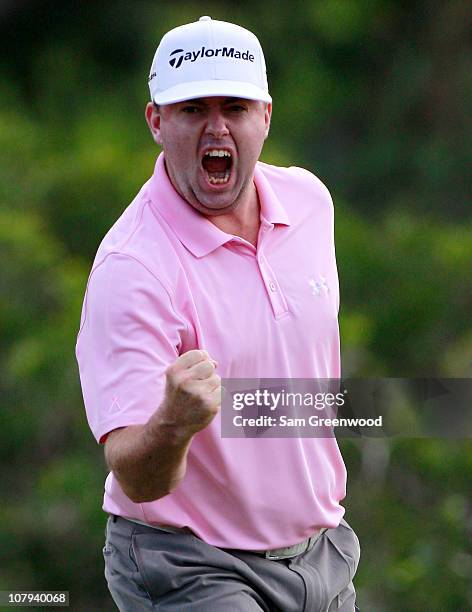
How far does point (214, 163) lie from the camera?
2.94 m

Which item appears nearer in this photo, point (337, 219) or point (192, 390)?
point (192, 390)

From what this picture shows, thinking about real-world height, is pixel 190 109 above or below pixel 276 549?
above

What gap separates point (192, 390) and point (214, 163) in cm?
60

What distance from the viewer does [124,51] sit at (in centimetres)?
1605

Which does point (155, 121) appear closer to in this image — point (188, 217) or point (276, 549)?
point (188, 217)

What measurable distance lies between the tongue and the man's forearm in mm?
548

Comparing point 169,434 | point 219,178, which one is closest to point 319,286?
point 219,178

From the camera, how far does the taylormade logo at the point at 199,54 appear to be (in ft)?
9.76

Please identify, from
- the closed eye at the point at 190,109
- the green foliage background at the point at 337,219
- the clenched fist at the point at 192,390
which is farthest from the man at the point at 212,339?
the green foliage background at the point at 337,219

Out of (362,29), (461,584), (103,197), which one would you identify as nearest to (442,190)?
(362,29)

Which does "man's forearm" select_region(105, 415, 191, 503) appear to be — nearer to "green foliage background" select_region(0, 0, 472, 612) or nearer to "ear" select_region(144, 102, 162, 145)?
"ear" select_region(144, 102, 162, 145)

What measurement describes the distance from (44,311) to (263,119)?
4276 millimetres

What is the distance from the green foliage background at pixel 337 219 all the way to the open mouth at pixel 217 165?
→ 2.14m

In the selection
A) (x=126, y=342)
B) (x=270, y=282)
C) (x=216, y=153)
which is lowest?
(x=126, y=342)
